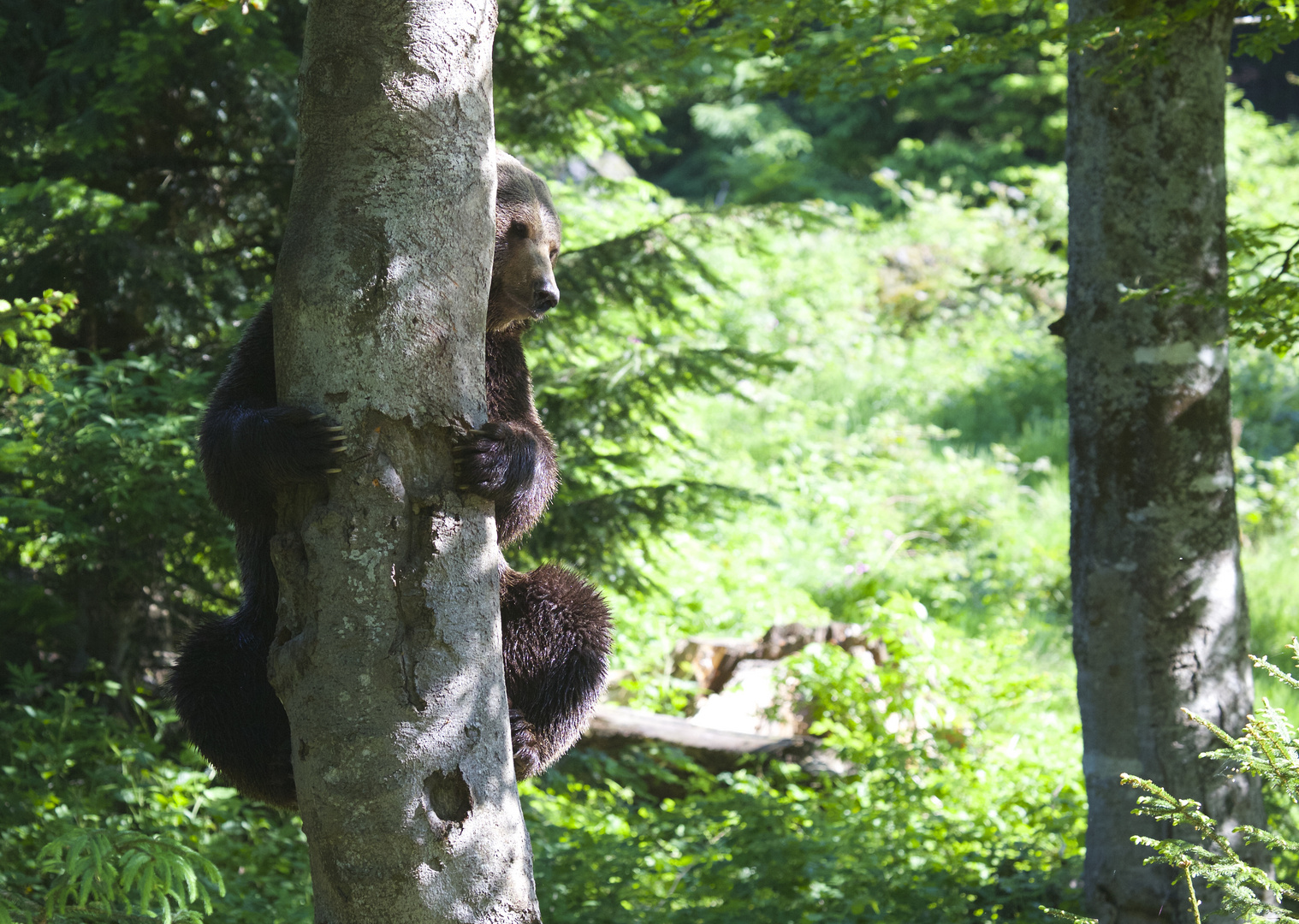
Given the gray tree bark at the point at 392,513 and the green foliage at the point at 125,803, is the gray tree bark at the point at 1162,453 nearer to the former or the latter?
the gray tree bark at the point at 392,513

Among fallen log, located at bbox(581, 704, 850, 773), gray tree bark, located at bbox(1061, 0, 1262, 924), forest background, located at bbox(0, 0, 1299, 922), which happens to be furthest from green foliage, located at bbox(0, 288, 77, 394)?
fallen log, located at bbox(581, 704, 850, 773)

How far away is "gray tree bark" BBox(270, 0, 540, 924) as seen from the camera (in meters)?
1.64

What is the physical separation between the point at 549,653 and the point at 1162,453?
208cm

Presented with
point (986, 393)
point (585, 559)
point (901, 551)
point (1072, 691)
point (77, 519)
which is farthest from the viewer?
point (986, 393)

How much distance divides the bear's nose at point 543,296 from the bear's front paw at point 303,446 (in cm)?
105

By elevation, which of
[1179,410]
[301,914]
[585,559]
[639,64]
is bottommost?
[301,914]

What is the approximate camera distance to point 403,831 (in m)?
1.63

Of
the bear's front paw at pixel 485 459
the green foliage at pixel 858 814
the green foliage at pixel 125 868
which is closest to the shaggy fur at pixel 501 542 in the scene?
the bear's front paw at pixel 485 459

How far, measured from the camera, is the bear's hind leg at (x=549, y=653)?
8.98ft

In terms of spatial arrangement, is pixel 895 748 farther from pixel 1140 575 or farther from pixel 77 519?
pixel 77 519

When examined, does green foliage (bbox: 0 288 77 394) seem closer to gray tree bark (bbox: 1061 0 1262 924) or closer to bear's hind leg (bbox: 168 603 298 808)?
bear's hind leg (bbox: 168 603 298 808)

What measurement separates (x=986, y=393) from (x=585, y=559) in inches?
306

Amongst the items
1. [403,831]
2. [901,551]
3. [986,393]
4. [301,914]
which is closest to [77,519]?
[301,914]

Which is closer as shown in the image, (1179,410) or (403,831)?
(403,831)
